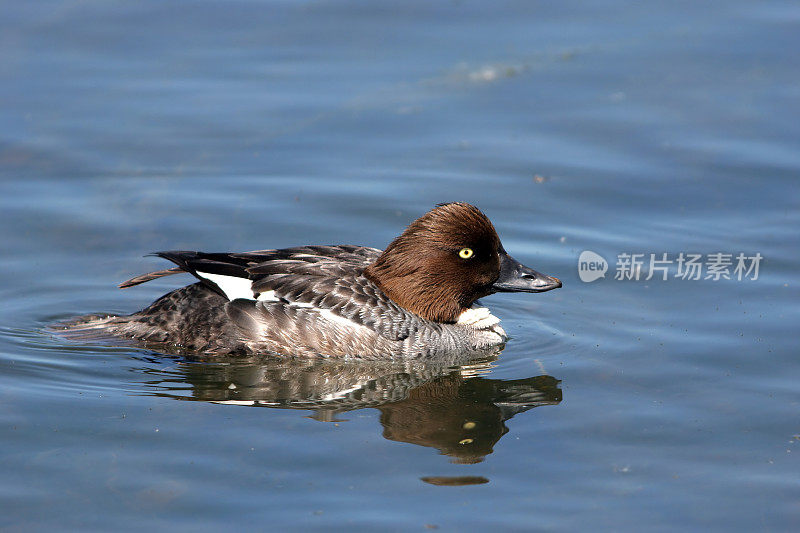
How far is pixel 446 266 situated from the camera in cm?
1023

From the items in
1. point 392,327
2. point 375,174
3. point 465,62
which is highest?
point 465,62

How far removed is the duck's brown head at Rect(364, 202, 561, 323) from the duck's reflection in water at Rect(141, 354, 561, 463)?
0.61 meters

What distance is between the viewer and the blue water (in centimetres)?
782

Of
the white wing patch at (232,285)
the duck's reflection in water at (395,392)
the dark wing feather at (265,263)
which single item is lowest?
the duck's reflection in water at (395,392)

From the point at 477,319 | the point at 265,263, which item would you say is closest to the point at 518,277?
the point at 477,319

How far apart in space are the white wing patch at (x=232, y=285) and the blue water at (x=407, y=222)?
69cm

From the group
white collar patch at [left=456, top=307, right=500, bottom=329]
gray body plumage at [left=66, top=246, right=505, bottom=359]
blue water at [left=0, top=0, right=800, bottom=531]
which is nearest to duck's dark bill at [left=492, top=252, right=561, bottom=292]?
white collar patch at [left=456, top=307, right=500, bottom=329]

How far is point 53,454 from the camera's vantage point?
26.7 ft

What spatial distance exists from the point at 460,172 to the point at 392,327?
3.39m

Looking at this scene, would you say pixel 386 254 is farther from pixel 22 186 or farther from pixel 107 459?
pixel 22 186

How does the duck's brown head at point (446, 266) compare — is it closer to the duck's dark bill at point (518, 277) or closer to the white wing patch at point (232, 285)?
the duck's dark bill at point (518, 277)

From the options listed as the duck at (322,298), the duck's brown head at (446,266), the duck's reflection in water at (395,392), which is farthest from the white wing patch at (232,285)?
the duck's brown head at (446,266)

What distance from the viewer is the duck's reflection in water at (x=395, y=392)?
875 centimetres

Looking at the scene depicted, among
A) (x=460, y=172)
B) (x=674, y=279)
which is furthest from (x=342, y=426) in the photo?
(x=460, y=172)
